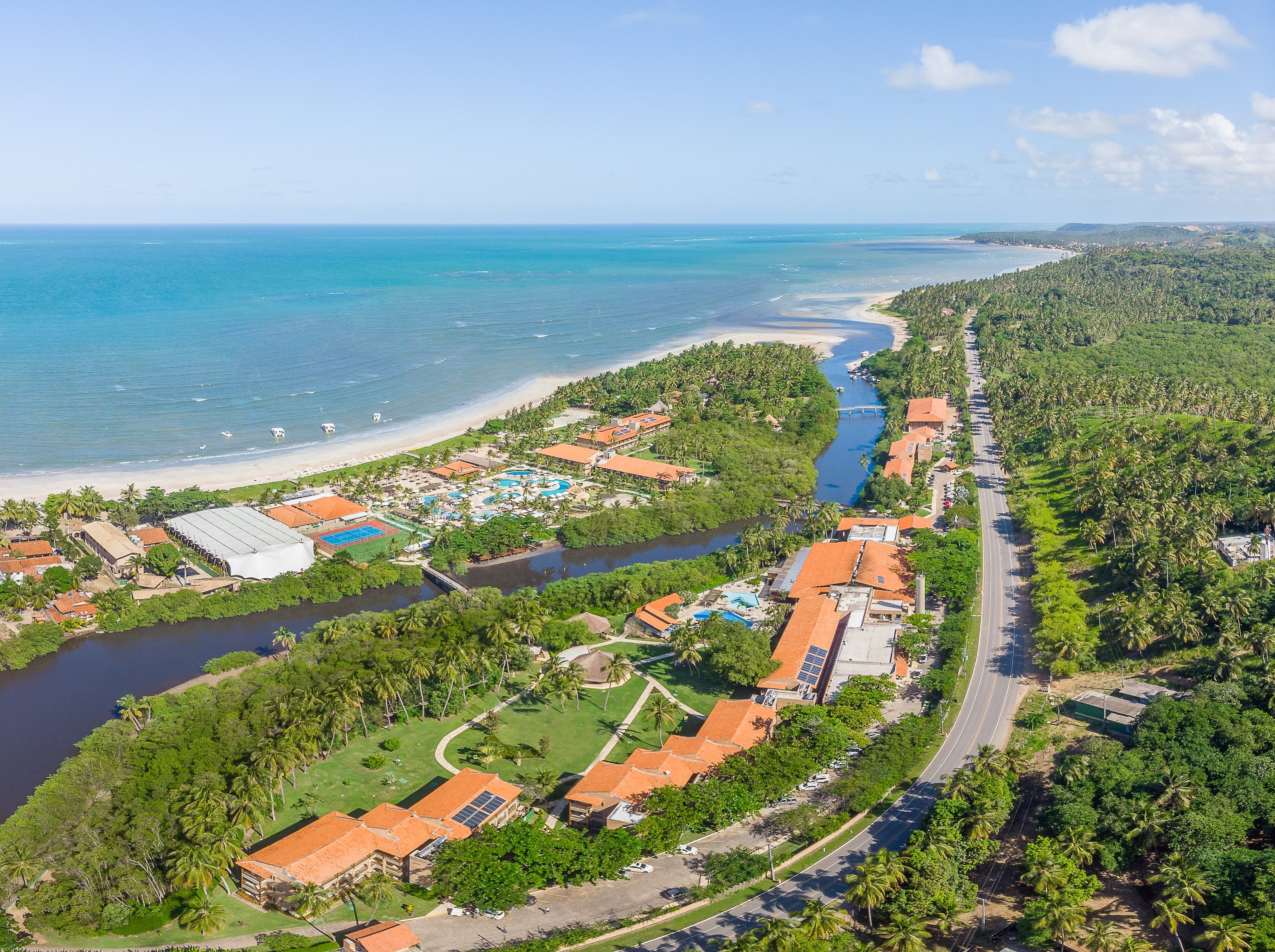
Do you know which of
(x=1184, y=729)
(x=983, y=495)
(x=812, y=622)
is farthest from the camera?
(x=983, y=495)

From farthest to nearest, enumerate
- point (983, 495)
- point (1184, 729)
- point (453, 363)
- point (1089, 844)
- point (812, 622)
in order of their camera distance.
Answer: point (453, 363) < point (983, 495) < point (812, 622) < point (1184, 729) < point (1089, 844)

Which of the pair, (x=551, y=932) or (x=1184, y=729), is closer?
(x=551, y=932)

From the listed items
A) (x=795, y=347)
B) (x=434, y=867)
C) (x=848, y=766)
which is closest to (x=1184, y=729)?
(x=848, y=766)

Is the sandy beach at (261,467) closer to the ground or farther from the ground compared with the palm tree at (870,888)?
farther from the ground

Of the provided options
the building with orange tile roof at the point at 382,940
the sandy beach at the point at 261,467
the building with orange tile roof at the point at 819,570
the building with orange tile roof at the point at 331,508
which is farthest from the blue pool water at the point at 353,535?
the building with orange tile roof at the point at 382,940

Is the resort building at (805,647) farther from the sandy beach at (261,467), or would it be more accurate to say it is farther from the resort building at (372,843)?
the sandy beach at (261,467)

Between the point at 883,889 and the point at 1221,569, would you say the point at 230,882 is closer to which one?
the point at 883,889
